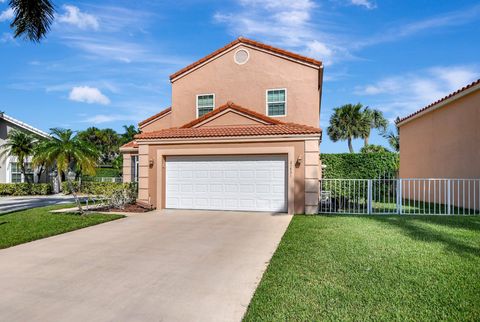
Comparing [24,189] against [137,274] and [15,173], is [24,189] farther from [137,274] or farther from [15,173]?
[137,274]

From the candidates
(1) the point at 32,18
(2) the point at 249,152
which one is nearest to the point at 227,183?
(2) the point at 249,152

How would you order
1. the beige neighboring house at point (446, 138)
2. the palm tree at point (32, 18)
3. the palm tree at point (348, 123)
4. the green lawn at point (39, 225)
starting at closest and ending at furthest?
1. the green lawn at point (39, 225)
2. the palm tree at point (32, 18)
3. the beige neighboring house at point (446, 138)
4. the palm tree at point (348, 123)

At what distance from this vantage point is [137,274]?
5434mm

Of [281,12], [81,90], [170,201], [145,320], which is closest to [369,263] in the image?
[145,320]

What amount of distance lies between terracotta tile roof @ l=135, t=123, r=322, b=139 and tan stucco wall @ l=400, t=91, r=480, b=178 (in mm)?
6860

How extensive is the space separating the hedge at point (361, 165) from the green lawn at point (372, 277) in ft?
41.1

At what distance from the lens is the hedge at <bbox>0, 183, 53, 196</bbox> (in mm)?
24672

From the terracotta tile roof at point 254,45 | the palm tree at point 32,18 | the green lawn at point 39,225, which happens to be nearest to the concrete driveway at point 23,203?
the green lawn at point 39,225

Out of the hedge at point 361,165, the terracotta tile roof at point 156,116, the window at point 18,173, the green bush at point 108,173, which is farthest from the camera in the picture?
the green bush at point 108,173

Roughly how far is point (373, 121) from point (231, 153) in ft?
107

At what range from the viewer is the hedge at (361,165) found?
68.6 feet

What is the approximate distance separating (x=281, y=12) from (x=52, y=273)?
12.5 m

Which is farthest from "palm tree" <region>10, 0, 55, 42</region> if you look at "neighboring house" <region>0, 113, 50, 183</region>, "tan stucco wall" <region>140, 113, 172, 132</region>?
"neighboring house" <region>0, 113, 50, 183</region>

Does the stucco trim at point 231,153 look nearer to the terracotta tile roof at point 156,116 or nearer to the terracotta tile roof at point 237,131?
the terracotta tile roof at point 237,131
